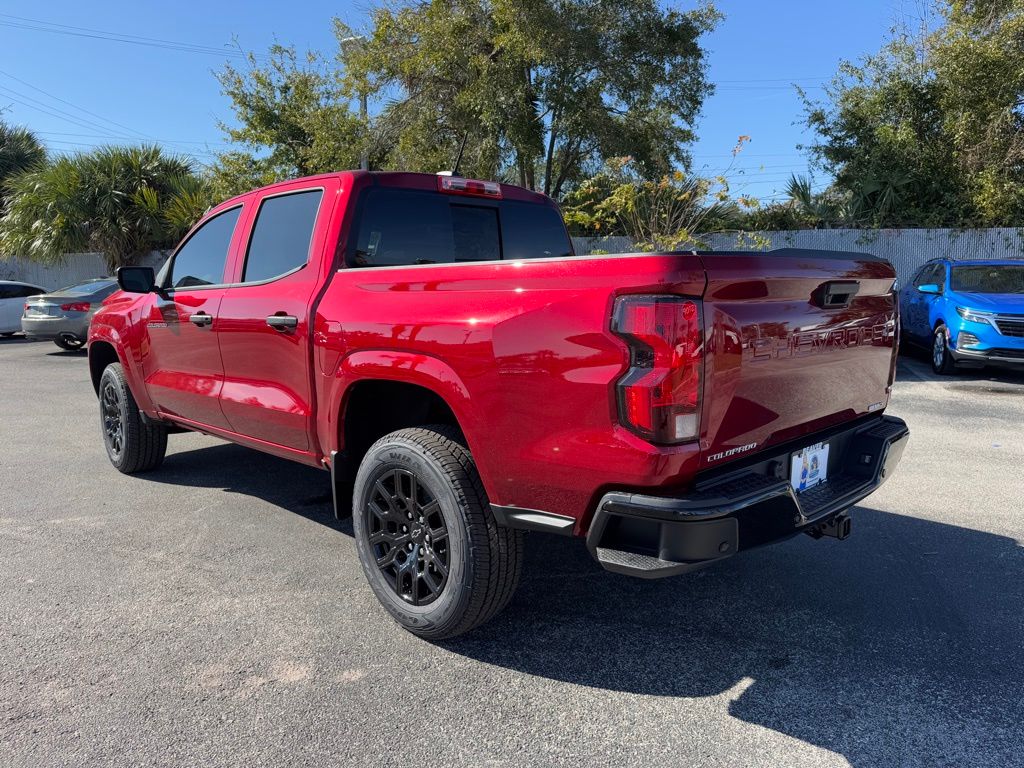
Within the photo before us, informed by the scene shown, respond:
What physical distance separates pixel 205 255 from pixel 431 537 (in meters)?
2.60

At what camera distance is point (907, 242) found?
16.3 m

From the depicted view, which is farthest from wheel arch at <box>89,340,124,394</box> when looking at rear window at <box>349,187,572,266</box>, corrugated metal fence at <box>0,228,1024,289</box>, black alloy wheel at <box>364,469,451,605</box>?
corrugated metal fence at <box>0,228,1024,289</box>

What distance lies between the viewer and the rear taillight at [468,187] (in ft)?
13.1

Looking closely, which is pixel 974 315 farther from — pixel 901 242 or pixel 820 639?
pixel 820 639

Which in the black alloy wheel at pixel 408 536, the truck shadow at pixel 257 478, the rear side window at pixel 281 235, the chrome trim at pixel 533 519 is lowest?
the truck shadow at pixel 257 478

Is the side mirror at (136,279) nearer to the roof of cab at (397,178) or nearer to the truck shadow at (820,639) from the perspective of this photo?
the roof of cab at (397,178)

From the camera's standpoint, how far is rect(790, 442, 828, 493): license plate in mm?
2887

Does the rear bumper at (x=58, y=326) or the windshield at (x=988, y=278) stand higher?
the windshield at (x=988, y=278)

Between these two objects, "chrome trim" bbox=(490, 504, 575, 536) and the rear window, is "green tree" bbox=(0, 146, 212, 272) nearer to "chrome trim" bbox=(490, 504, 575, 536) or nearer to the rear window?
the rear window

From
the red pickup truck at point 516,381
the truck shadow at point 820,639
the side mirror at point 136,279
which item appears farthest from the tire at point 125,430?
the truck shadow at point 820,639

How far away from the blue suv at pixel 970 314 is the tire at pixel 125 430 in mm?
9081

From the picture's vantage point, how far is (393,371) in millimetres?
3045

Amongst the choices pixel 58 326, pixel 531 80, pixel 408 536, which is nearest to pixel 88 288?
pixel 58 326

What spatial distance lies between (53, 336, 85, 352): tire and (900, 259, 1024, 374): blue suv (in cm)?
1413
